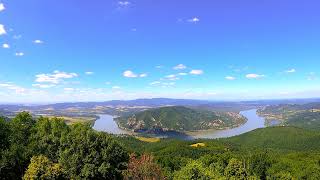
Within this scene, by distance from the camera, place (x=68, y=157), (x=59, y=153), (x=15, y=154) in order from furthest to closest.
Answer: (x=59, y=153) → (x=68, y=157) → (x=15, y=154)

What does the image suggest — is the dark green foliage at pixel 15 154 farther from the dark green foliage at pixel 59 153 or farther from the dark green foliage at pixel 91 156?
the dark green foliage at pixel 91 156

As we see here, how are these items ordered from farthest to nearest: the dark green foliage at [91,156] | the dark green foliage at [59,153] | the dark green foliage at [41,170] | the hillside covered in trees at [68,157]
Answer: the dark green foliage at [91,156] → the dark green foliage at [59,153] → the hillside covered in trees at [68,157] → the dark green foliage at [41,170]

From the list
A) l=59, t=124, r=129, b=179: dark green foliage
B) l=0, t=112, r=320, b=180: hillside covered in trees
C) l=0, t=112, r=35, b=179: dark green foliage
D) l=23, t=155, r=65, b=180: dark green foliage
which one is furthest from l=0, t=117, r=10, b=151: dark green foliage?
l=23, t=155, r=65, b=180: dark green foliage

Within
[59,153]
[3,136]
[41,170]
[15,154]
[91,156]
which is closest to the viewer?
[41,170]

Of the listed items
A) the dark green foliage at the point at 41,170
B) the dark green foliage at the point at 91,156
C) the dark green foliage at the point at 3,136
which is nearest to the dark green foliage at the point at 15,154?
the dark green foliage at the point at 3,136

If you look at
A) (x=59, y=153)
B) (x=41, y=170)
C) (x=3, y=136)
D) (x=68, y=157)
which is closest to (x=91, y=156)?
(x=68, y=157)

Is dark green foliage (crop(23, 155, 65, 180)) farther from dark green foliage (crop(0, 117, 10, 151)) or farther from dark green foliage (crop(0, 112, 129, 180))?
dark green foliage (crop(0, 117, 10, 151))

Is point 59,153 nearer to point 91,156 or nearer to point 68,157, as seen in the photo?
point 68,157

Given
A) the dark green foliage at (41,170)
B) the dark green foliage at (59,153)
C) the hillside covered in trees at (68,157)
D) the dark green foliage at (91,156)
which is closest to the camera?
the dark green foliage at (41,170)

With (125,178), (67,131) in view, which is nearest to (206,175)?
(125,178)

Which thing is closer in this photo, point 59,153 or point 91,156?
point 91,156
